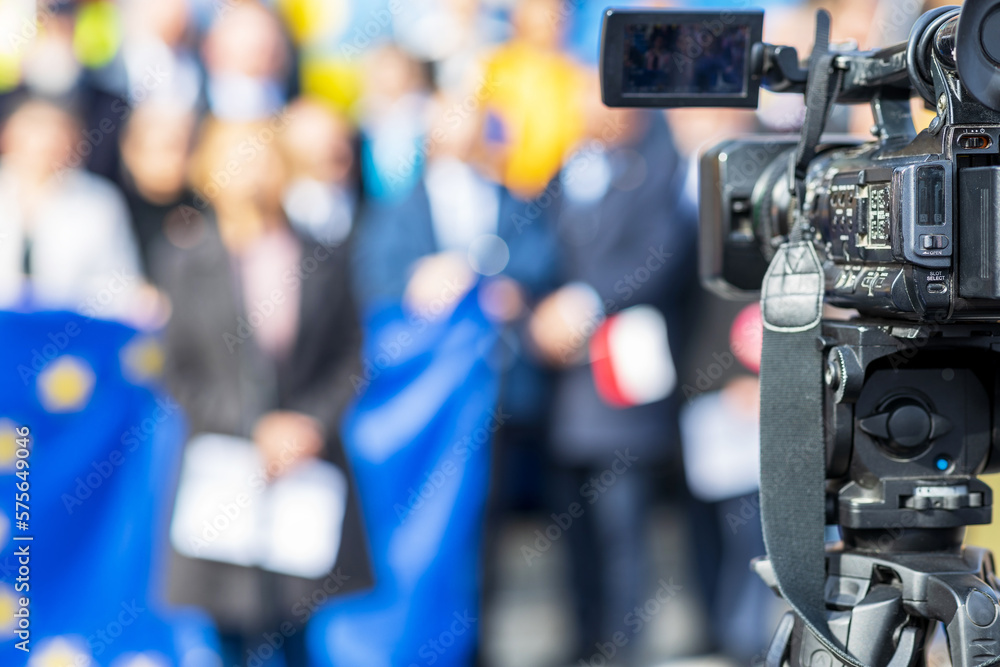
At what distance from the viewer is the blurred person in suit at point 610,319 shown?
328 cm

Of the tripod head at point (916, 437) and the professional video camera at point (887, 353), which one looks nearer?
the professional video camera at point (887, 353)

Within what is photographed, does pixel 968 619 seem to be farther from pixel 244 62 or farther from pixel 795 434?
pixel 244 62

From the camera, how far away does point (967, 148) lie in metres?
1.16

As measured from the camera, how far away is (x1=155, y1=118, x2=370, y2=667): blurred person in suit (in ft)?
9.95

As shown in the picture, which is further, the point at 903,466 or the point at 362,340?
the point at 362,340

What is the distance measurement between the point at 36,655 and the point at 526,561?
5.28 feet

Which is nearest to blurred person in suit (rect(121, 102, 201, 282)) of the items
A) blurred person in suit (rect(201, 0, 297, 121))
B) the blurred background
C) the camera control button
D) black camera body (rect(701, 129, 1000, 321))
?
Result: the blurred background

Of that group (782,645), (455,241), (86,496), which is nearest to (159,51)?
(455,241)

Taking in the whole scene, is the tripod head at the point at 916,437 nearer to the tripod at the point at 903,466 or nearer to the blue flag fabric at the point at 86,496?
the tripod at the point at 903,466

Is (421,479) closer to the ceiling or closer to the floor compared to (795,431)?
closer to the floor

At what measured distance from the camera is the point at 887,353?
4.21 ft

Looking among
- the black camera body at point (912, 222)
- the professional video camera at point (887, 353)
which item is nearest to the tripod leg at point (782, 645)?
the professional video camera at point (887, 353)
